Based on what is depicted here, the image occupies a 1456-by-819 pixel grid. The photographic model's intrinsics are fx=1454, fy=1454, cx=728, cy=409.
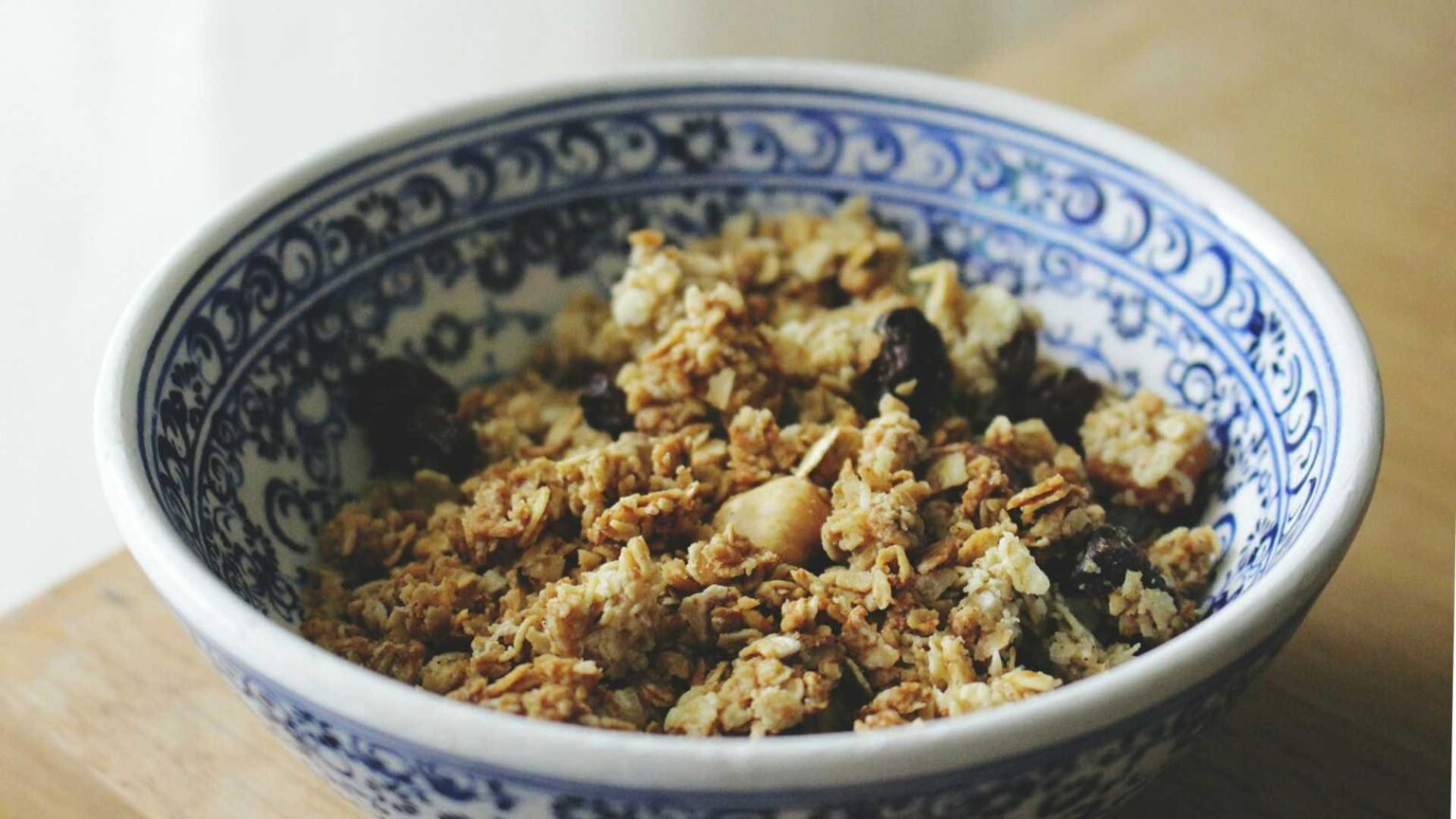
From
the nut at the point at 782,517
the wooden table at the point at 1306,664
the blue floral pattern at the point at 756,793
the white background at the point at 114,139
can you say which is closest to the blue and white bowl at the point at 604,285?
the blue floral pattern at the point at 756,793

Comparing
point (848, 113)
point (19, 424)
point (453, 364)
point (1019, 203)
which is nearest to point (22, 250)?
point (19, 424)

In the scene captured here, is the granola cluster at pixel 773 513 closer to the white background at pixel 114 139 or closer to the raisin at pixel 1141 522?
the raisin at pixel 1141 522

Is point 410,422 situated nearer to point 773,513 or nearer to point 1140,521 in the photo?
point 773,513

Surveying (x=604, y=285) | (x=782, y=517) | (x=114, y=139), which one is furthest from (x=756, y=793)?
(x=114, y=139)

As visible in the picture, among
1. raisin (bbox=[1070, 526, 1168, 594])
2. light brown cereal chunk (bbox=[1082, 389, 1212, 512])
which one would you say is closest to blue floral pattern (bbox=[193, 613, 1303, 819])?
raisin (bbox=[1070, 526, 1168, 594])

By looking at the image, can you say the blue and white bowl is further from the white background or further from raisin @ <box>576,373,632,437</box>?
the white background
